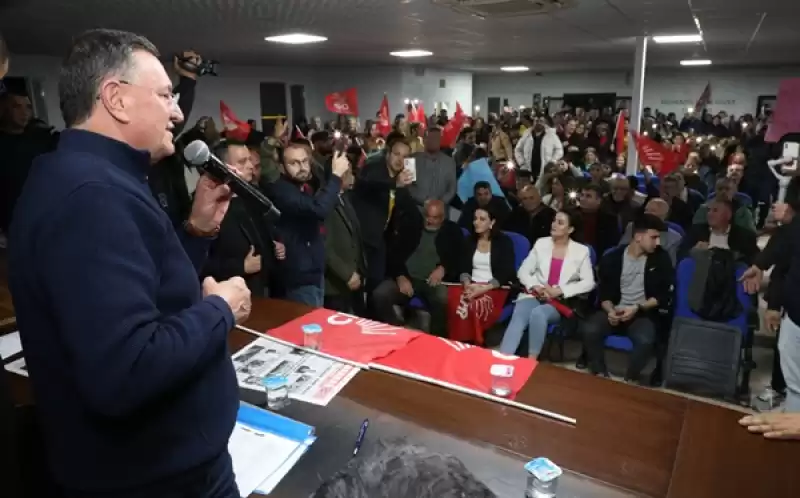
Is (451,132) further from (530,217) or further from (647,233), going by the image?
(647,233)

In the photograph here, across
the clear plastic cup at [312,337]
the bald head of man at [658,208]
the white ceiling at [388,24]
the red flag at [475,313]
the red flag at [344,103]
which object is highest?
the white ceiling at [388,24]

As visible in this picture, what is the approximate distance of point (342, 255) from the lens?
12.1 feet

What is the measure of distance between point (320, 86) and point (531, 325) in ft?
33.1

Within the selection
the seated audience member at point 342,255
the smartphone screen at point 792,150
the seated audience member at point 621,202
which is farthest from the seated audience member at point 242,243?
the smartphone screen at point 792,150

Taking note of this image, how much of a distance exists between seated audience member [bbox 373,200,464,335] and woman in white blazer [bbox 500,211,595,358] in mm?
521

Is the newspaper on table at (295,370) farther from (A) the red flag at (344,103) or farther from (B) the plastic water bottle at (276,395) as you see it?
(A) the red flag at (344,103)

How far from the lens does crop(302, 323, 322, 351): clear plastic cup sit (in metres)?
2.01

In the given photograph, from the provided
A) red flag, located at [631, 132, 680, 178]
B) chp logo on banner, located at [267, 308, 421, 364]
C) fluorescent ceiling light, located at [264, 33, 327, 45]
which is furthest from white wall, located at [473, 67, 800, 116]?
chp logo on banner, located at [267, 308, 421, 364]

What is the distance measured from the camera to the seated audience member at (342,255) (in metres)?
3.65

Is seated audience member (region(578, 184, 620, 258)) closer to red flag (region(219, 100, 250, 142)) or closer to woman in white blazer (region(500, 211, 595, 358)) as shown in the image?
woman in white blazer (region(500, 211, 595, 358))

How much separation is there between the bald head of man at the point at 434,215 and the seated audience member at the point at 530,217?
63cm

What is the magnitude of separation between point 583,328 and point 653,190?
244 cm

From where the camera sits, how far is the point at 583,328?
352 cm

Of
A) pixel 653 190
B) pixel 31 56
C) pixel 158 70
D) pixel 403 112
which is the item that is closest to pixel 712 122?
pixel 403 112
